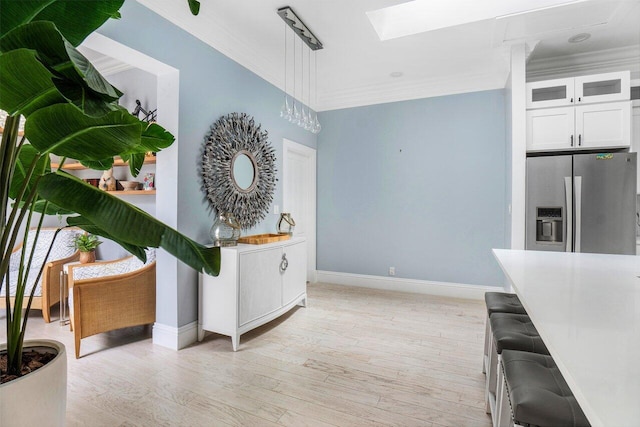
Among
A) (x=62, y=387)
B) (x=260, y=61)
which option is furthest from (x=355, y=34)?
(x=62, y=387)

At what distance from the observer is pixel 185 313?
2.63 meters

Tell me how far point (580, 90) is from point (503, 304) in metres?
2.54

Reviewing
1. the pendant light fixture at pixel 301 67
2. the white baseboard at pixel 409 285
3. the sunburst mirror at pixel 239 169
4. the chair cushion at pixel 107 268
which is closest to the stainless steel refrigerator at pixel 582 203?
the white baseboard at pixel 409 285

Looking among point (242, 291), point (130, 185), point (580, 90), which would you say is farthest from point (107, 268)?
point (580, 90)

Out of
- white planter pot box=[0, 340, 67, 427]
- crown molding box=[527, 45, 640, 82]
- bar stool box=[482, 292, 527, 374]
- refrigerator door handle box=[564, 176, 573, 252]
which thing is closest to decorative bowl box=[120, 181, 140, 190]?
white planter pot box=[0, 340, 67, 427]

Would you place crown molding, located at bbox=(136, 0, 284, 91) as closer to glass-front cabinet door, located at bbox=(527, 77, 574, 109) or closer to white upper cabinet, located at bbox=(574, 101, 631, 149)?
glass-front cabinet door, located at bbox=(527, 77, 574, 109)

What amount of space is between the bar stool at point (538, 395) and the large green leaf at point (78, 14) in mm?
1715

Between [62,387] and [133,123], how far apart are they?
88 centimetres

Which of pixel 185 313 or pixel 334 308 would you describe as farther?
pixel 334 308

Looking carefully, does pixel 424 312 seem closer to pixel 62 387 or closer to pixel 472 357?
pixel 472 357

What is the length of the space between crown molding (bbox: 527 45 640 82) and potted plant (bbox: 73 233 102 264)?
204 inches

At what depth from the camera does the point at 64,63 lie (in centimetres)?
79

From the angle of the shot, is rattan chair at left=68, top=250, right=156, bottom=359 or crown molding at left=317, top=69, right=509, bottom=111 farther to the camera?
crown molding at left=317, top=69, right=509, bottom=111

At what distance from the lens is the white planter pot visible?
809mm
